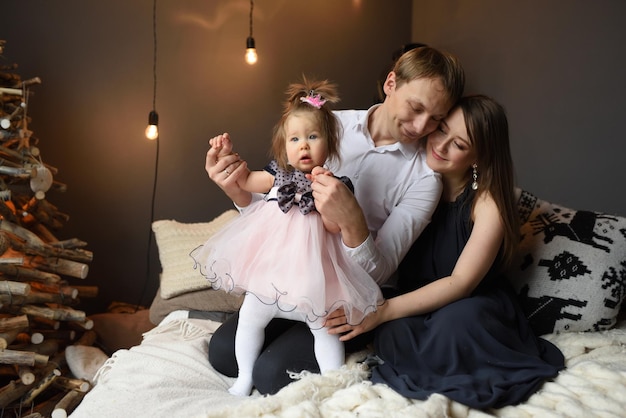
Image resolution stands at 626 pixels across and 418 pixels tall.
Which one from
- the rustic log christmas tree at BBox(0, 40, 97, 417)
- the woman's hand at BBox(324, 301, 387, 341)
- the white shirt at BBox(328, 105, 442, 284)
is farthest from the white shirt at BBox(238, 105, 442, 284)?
the rustic log christmas tree at BBox(0, 40, 97, 417)

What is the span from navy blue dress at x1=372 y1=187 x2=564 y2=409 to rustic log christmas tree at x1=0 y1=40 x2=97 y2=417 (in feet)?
4.37

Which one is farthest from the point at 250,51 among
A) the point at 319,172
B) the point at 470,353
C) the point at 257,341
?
the point at 470,353

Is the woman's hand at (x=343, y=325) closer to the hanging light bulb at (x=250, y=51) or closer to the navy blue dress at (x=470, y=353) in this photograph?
the navy blue dress at (x=470, y=353)

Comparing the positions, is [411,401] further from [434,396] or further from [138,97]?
[138,97]

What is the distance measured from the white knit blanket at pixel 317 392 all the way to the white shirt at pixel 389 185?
14.9 inches

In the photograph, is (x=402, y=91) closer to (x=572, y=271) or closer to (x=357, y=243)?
(x=357, y=243)

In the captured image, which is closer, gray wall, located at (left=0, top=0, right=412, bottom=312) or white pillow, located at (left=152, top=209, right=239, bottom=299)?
white pillow, located at (left=152, top=209, right=239, bottom=299)

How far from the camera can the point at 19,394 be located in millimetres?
2115

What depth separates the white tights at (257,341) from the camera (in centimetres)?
155

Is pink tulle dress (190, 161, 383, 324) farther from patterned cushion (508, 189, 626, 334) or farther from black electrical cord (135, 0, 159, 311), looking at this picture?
black electrical cord (135, 0, 159, 311)

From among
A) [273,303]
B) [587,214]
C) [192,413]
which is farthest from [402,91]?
[192,413]

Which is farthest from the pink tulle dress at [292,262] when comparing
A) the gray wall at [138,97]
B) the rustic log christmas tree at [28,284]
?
the gray wall at [138,97]

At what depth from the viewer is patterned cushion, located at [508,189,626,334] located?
1.84 metres

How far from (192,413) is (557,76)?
2.46 meters
